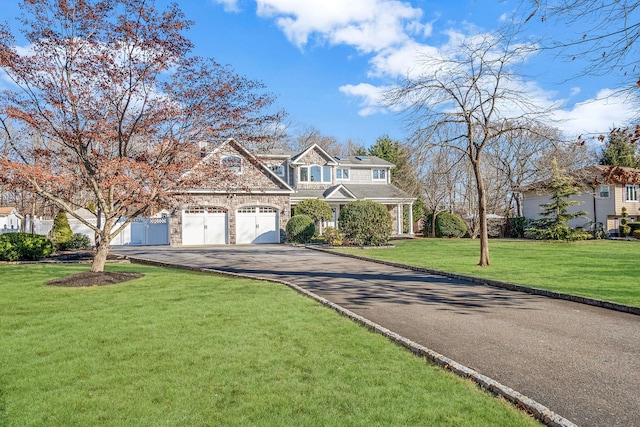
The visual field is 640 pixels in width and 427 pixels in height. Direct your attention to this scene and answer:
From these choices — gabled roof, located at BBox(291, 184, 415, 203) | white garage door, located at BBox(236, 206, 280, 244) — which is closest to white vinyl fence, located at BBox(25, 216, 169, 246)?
white garage door, located at BBox(236, 206, 280, 244)

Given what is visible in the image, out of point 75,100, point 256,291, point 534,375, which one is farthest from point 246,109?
point 534,375

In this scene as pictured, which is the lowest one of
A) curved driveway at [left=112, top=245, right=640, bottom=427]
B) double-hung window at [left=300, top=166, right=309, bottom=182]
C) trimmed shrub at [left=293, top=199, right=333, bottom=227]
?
curved driveway at [left=112, top=245, right=640, bottom=427]

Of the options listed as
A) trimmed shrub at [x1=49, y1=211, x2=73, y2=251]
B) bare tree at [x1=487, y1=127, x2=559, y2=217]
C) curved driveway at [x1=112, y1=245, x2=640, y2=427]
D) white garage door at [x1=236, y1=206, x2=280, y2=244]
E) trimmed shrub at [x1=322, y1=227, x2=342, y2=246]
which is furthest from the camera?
bare tree at [x1=487, y1=127, x2=559, y2=217]

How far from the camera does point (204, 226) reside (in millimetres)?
27078

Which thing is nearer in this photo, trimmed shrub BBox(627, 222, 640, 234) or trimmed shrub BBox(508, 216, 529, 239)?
trimmed shrub BBox(627, 222, 640, 234)

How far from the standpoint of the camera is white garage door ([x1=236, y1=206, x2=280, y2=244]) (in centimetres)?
A: 2758

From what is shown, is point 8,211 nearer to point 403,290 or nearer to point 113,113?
point 113,113

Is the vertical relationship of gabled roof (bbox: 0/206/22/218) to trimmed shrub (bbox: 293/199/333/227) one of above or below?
above

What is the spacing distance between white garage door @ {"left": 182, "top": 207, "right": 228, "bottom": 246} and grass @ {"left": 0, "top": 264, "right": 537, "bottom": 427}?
1885 cm

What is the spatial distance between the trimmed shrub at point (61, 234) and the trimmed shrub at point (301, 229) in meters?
12.2

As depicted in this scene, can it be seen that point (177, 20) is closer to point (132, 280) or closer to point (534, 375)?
point (132, 280)

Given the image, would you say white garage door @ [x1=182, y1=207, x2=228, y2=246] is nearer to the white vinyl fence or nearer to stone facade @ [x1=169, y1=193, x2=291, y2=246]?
stone facade @ [x1=169, y1=193, x2=291, y2=246]

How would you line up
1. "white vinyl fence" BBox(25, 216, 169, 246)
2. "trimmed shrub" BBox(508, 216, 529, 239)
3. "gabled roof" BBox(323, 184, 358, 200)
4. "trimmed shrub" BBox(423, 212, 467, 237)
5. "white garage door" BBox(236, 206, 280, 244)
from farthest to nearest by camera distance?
"trimmed shrub" BBox(508, 216, 529, 239), "trimmed shrub" BBox(423, 212, 467, 237), "gabled roof" BBox(323, 184, 358, 200), "white vinyl fence" BBox(25, 216, 169, 246), "white garage door" BBox(236, 206, 280, 244)

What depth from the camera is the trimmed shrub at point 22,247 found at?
16.2 m
